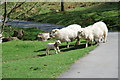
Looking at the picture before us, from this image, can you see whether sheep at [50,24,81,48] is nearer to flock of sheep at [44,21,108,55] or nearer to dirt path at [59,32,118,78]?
flock of sheep at [44,21,108,55]

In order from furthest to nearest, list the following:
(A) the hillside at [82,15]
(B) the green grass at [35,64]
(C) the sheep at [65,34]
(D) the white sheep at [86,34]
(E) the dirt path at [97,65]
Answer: (A) the hillside at [82,15], (C) the sheep at [65,34], (D) the white sheep at [86,34], (B) the green grass at [35,64], (E) the dirt path at [97,65]

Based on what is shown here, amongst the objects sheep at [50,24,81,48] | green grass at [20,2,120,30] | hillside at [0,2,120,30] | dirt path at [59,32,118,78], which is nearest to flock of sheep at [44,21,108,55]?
sheep at [50,24,81,48]

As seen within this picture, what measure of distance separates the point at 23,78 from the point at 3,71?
2211 mm

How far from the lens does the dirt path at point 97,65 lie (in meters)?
13.1

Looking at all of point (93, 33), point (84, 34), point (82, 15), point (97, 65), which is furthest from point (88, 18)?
point (97, 65)

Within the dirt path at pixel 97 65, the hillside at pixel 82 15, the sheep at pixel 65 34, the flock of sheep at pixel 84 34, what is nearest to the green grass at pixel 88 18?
the hillside at pixel 82 15

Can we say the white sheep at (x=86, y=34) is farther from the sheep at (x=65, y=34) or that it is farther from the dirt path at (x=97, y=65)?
the dirt path at (x=97, y=65)

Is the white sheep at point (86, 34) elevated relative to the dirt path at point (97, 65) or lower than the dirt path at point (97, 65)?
elevated

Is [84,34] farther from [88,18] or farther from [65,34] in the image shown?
[88,18]

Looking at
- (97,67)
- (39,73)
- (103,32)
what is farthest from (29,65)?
(103,32)

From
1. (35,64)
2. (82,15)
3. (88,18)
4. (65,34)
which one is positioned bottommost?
(35,64)

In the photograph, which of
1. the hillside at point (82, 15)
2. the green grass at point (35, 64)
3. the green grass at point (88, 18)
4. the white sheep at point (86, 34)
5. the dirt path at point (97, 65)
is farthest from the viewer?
the hillside at point (82, 15)

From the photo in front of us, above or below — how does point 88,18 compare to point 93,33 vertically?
below

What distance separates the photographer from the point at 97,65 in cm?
1499
